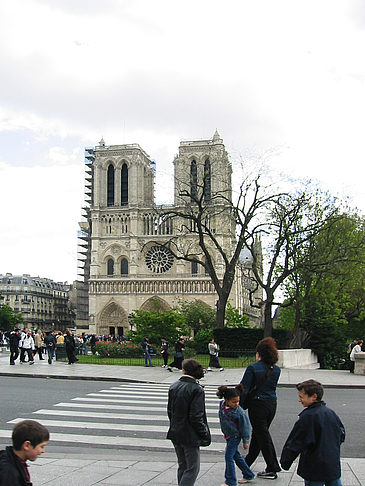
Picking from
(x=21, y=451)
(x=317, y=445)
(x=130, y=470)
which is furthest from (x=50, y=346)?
(x=21, y=451)

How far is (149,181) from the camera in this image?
270 feet

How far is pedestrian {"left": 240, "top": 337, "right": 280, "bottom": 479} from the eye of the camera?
6896 mm

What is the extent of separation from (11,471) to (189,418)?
2.51 m

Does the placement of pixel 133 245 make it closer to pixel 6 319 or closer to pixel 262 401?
pixel 6 319

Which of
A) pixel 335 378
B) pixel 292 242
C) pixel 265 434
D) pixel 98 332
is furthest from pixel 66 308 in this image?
pixel 265 434

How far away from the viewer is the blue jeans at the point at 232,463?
643cm

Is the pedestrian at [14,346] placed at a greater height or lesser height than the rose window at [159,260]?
lesser

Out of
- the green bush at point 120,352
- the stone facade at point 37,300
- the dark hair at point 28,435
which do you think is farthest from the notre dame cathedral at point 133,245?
the dark hair at point 28,435

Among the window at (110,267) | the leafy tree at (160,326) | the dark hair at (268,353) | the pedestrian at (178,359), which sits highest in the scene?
the window at (110,267)

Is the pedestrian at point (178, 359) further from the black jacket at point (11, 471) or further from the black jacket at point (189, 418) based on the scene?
the black jacket at point (11, 471)

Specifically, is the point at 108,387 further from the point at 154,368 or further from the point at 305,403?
the point at 305,403

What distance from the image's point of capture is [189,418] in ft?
19.0

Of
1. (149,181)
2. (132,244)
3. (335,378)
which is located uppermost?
(149,181)

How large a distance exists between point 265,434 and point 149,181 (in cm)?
7648
